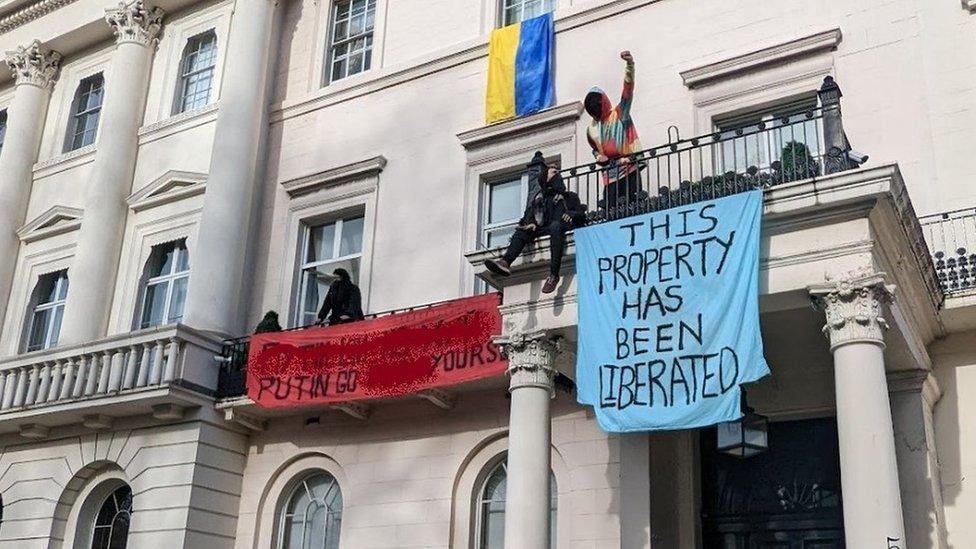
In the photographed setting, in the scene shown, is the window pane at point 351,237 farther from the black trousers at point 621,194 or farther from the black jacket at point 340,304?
the black trousers at point 621,194

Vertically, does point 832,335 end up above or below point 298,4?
below

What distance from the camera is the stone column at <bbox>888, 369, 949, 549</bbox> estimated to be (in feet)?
36.6

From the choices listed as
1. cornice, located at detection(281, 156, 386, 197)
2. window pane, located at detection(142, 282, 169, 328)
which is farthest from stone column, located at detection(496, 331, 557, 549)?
window pane, located at detection(142, 282, 169, 328)

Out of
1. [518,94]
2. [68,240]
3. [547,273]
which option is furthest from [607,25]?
[68,240]

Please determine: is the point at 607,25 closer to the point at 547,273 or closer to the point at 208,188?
the point at 547,273

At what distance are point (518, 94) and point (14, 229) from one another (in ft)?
38.5

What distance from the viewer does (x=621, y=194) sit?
490 inches

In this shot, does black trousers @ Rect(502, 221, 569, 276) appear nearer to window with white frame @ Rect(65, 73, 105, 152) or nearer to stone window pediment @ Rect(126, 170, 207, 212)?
stone window pediment @ Rect(126, 170, 207, 212)

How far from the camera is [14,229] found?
853 inches

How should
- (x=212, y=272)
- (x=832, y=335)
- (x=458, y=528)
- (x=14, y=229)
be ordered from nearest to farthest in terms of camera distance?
(x=832, y=335) → (x=458, y=528) → (x=212, y=272) → (x=14, y=229)

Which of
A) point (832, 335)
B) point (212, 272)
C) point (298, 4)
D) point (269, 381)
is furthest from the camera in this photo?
point (298, 4)

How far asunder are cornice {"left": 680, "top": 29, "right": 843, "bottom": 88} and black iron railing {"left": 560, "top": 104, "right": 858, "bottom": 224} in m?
0.96

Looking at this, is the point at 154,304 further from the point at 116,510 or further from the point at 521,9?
the point at 521,9

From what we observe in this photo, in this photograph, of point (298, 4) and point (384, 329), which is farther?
point (298, 4)
